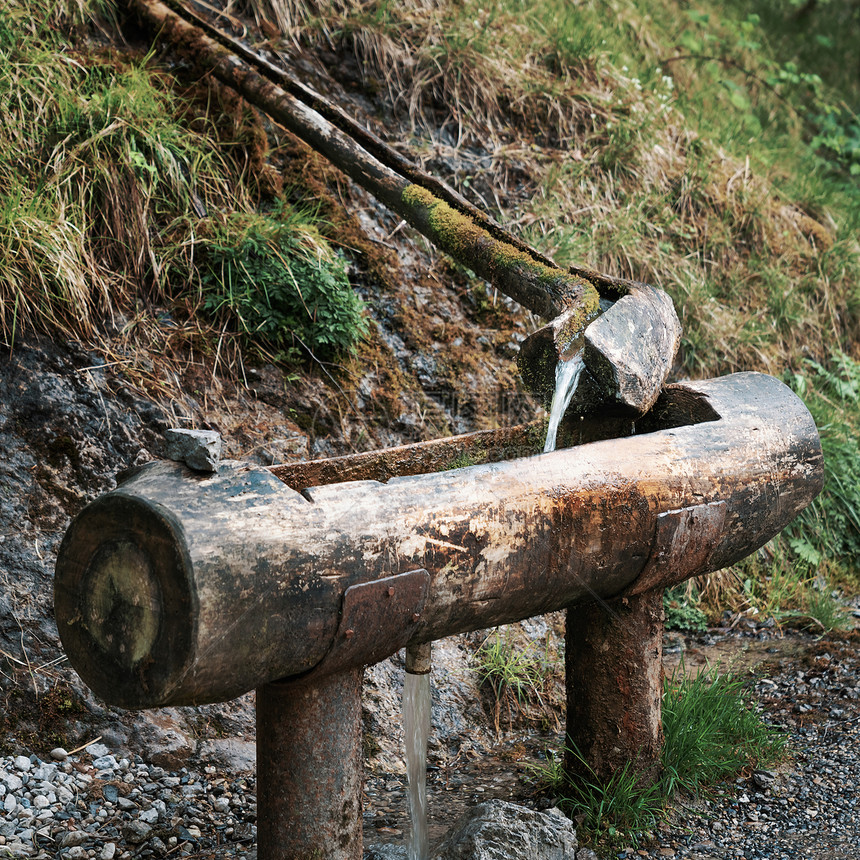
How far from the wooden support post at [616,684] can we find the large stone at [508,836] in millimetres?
361

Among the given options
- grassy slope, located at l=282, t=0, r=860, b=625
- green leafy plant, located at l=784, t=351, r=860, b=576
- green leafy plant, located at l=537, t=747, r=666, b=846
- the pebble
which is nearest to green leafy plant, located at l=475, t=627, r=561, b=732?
green leafy plant, located at l=537, t=747, r=666, b=846

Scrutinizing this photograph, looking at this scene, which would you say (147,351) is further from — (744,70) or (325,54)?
(744,70)

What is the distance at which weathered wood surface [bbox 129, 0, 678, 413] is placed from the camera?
278cm

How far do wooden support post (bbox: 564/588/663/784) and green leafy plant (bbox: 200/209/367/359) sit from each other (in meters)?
1.81

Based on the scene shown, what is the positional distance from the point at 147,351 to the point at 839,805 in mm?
3108

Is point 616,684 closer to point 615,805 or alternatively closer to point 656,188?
point 615,805

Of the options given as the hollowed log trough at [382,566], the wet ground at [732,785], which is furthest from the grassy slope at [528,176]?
the hollowed log trough at [382,566]

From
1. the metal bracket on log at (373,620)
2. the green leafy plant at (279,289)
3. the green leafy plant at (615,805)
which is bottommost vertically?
the green leafy plant at (615,805)

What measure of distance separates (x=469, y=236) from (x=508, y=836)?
6.70 feet

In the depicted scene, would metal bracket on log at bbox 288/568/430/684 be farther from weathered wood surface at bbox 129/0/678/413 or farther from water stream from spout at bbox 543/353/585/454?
weathered wood surface at bbox 129/0/678/413

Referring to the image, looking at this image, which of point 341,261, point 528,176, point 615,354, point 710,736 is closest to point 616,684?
point 710,736

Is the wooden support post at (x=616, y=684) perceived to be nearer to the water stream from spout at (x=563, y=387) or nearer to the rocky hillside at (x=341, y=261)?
the water stream from spout at (x=563, y=387)

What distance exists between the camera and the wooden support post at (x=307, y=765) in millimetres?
2166

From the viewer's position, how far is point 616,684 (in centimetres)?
289
